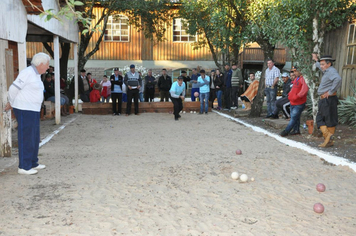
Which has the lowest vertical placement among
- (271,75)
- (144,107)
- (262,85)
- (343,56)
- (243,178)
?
(144,107)

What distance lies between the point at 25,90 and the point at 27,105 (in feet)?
0.75

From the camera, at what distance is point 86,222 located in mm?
3957

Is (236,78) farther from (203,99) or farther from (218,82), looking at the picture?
(203,99)

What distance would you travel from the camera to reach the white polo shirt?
5.58 m

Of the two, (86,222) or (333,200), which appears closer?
(86,222)

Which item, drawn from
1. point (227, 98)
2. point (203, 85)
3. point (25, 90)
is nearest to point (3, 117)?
point (25, 90)

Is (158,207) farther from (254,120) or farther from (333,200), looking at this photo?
(254,120)

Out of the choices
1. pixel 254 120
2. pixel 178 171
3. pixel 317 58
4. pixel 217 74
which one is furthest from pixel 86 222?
pixel 217 74

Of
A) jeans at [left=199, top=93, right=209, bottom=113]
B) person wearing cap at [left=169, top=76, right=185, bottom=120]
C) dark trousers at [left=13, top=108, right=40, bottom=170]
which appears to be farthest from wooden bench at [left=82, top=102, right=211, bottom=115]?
dark trousers at [left=13, top=108, right=40, bottom=170]

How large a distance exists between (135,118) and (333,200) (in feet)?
32.8

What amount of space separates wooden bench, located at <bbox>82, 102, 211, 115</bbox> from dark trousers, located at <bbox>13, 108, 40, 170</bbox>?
9.88 metres

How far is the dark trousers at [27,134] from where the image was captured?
568cm

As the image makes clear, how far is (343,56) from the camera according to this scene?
12.4m

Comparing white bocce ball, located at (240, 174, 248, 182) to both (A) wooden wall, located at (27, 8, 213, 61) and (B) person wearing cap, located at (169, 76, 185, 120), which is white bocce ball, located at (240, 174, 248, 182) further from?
(A) wooden wall, located at (27, 8, 213, 61)
